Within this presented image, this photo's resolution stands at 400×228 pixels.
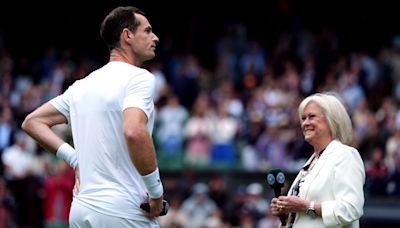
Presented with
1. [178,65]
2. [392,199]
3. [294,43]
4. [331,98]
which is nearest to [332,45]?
[294,43]

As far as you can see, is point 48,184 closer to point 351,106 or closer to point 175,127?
point 175,127

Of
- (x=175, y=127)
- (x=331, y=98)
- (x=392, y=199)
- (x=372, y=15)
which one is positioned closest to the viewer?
(x=331, y=98)

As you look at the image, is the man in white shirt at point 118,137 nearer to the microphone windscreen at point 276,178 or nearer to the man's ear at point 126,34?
the man's ear at point 126,34

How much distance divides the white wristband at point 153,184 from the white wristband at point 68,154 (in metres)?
0.71

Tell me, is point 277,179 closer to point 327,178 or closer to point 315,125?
point 327,178

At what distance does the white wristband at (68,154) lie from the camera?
24.1 ft

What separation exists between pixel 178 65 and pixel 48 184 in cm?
511

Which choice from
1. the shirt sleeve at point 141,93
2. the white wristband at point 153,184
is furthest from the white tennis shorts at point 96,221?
the shirt sleeve at point 141,93

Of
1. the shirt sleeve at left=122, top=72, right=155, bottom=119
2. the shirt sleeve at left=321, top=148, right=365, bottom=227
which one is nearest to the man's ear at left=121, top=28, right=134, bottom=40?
the shirt sleeve at left=122, top=72, right=155, bottom=119

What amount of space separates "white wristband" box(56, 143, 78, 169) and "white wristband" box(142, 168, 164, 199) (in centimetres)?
71

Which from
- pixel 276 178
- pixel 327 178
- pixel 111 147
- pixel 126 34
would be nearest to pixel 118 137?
pixel 111 147

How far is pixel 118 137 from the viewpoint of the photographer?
22.7 feet

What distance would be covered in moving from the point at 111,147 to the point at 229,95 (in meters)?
14.0

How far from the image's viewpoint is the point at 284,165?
61.5 feet
